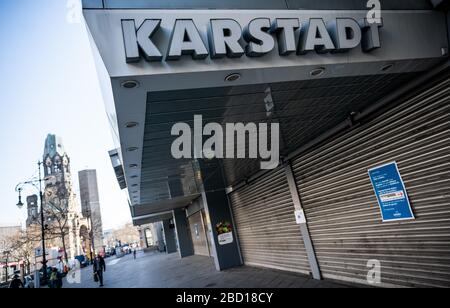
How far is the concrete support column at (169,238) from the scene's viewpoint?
4006 centimetres

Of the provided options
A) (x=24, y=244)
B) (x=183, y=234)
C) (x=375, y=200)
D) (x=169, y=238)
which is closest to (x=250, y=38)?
(x=375, y=200)

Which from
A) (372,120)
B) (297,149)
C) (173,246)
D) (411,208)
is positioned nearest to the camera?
(411,208)

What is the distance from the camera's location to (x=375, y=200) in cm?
718

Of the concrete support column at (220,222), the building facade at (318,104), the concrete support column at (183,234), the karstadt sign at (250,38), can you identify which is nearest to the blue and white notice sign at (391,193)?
the building facade at (318,104)

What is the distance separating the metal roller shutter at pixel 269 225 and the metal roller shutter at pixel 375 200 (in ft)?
4.45

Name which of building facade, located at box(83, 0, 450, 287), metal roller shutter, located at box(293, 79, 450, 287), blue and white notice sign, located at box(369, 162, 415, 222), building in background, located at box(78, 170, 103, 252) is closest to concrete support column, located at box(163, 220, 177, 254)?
building facade, located at box(83, 0, 450, 287)

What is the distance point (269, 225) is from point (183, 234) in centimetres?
1924

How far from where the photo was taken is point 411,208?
20.6 feet

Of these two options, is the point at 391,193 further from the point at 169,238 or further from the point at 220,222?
the point at 169,238

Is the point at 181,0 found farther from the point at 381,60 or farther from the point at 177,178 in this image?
the point at 177,178

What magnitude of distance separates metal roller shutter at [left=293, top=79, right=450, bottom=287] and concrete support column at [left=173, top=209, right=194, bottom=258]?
21818mm

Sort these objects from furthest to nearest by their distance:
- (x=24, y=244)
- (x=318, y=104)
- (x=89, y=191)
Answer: (x=89, y=191)
(x=24, y=244)
(x=318, y=104)
